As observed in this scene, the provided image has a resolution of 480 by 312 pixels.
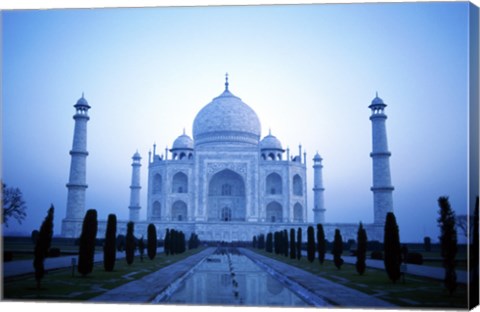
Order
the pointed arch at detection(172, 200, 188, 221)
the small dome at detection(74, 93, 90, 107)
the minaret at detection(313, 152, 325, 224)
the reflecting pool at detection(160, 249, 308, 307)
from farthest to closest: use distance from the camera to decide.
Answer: the minaret at detection(313, 152, 325, 224)
the pointed arch at detection(172, 200, 188, 221)
the small dome at detection(74, 93, 90, 107)
the reflecting pool at detection(160, 249, 308, 307)

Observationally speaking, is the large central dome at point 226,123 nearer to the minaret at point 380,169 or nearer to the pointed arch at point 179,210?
the pointed arch at point 179,210

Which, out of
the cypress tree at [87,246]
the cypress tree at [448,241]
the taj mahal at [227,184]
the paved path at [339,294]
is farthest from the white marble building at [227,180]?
the cypress tree at [448,241]

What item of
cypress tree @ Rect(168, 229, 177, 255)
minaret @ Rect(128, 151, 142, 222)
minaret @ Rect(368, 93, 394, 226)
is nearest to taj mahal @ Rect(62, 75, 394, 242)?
minaret @ Rect(128, 151, 142, 222)

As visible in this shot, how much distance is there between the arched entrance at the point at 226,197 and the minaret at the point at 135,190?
4.70m

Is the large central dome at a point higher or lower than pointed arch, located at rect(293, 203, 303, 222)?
higher

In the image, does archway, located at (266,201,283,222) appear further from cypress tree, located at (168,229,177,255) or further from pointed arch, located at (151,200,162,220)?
cypress tree, located at (168,229,177,255)

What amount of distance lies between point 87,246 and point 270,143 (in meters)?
26.5

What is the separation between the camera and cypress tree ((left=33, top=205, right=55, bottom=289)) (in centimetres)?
761

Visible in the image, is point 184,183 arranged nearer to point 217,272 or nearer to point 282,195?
point 282,195

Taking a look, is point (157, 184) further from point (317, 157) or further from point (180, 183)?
point (317, 157)

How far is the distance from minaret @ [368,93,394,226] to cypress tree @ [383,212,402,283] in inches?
624

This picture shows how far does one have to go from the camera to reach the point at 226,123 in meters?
34.2

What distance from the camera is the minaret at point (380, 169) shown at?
2502 cm

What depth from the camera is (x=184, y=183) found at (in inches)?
1319
